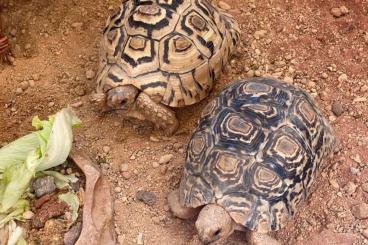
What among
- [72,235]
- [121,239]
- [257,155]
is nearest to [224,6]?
[257,155]

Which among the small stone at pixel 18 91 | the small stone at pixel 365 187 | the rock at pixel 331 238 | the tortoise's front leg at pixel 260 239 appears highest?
the small stone at pixel 365 187

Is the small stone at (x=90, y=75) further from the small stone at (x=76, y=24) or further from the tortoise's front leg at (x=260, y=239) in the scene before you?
the tortoise's front leg at (x=260, y=239)

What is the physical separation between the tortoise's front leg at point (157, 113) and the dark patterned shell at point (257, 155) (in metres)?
0.34

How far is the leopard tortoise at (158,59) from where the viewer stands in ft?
10.8

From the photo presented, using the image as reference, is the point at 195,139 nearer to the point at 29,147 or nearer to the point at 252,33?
the point at 29,147

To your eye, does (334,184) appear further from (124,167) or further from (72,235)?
(72,235)

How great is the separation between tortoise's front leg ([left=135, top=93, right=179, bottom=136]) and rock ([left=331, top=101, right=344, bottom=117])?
3.10 feet

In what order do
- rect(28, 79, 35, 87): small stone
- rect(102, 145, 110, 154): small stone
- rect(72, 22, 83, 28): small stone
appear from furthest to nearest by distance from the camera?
rect(72, 22, 83, 28): small stone, rect(28, 79, 35, 87): small stone, rect(102, 145, 110, 154): small stone

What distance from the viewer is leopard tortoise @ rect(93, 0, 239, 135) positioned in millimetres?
3279

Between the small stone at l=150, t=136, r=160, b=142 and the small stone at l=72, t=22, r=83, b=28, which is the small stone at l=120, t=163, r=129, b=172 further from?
the small stone at l=72, t=22, r=83, b=28

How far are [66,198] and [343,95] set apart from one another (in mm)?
1808

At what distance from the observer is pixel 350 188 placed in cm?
307

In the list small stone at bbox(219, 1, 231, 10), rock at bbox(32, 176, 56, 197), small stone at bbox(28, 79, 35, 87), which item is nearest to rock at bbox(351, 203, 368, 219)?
rock at bbox(32, 176, 56, 197)

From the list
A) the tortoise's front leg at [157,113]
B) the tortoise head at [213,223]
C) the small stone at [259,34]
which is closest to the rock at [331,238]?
the tortoise head at [213,223]
